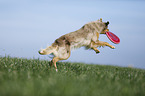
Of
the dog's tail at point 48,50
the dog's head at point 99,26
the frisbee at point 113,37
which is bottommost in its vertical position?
the dog's tail at point 48,50

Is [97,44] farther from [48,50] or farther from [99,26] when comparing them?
[48,50]

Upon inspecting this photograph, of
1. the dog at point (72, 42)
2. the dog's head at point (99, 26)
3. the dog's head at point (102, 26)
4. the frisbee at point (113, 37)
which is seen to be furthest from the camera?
the frisbee at point (113, 37)

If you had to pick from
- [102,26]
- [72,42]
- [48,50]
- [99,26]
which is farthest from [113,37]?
[48,50]

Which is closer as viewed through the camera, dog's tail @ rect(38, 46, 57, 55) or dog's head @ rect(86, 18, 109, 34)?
dog's tail @ rect(38, 46, 57, 55)

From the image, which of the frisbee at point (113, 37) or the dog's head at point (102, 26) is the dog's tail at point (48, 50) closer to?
the dog's head at point (102, 26)

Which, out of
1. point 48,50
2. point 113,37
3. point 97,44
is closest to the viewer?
point 48,50

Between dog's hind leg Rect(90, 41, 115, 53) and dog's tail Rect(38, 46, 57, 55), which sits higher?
dog's hind leg Rect(90, 41, 115, 53)

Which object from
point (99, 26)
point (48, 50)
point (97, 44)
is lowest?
point (48, 50)

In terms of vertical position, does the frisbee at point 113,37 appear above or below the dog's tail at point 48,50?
above

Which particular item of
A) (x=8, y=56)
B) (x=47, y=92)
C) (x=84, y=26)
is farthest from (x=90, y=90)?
(x=8, y=56)

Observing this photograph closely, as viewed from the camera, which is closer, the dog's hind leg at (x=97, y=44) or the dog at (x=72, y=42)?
the dog at (x=72, y=42)

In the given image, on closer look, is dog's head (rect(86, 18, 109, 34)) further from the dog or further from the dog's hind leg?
the dog's hind leg

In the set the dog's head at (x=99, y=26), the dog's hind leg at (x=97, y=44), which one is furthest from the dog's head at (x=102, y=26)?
the dog's hind leg at (x=97, y=44)

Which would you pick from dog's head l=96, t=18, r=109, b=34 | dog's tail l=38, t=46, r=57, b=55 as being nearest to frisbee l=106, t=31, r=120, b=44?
dog's head l=96, t=18, r=109, b=34
